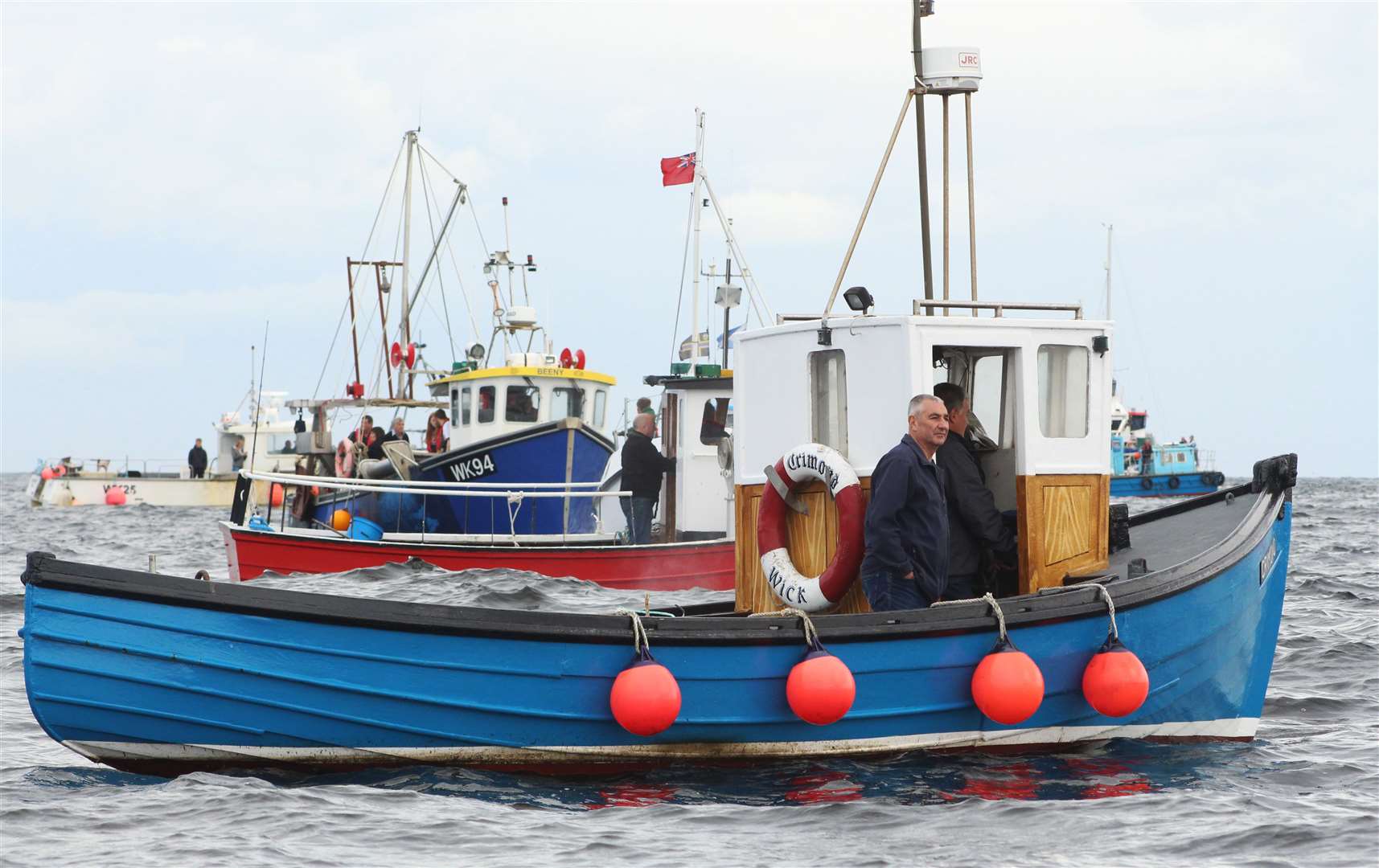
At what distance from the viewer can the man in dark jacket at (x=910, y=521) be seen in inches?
291

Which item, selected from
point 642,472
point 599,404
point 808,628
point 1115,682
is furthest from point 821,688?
point 599,404

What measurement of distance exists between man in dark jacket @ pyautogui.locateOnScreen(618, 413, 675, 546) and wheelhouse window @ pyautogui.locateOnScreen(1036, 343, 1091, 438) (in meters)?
7.47

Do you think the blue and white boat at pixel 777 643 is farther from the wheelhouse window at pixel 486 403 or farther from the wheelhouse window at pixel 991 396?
the wheelhouse window at pixel 486 403

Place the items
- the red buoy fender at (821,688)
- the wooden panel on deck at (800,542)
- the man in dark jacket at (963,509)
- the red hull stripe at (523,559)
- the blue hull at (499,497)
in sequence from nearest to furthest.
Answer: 1. the red buoy fender at (821,688)
2. the man in dark jacket at (963,509)
3. the wooden panel on deck at (800,542)
4. the red hull stripe at (523,559)
5. the blue hull at (499,497)

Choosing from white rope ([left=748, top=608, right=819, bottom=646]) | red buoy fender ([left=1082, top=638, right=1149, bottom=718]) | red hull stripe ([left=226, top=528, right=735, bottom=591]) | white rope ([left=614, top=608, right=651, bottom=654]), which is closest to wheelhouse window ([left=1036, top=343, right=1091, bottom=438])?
red buoy fender ([left=1082, top=638, right=1149, bottom=718])

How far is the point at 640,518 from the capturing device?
16000 millimetres

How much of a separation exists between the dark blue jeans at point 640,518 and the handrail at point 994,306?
25.3ft

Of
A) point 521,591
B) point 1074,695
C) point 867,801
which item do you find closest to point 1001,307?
point 1074,695

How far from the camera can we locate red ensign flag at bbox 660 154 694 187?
18.8m

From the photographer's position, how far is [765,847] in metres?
6.16

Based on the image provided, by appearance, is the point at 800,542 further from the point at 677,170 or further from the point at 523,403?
the point at 523,403

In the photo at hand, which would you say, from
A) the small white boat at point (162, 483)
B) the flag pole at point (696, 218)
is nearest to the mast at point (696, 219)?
the flag pole at point (696, 218)

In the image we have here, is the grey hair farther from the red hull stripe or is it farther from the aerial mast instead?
the red hull stripe

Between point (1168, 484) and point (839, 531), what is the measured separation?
2170 inches
